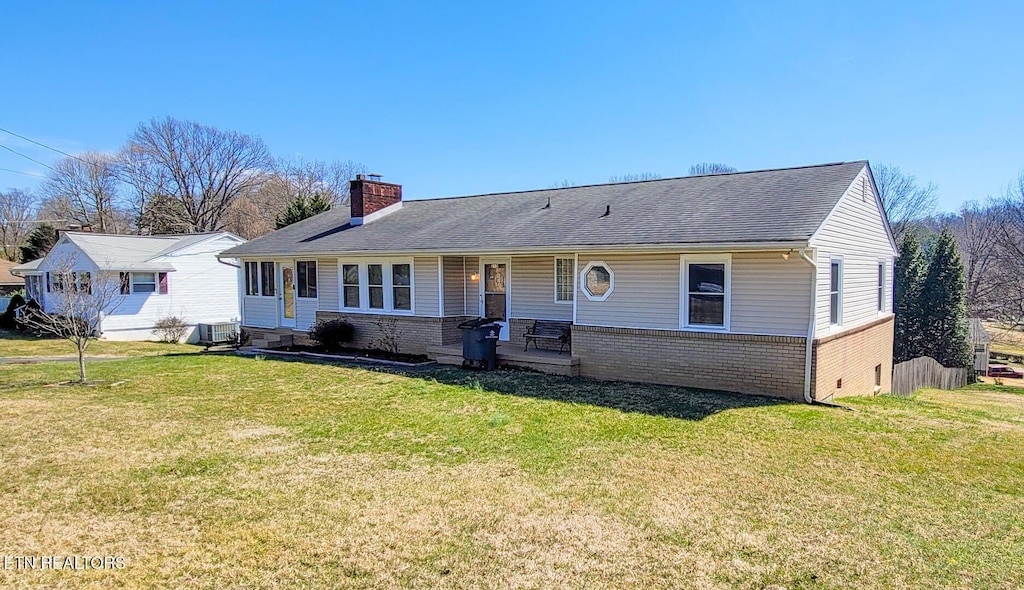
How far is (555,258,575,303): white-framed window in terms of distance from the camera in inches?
508

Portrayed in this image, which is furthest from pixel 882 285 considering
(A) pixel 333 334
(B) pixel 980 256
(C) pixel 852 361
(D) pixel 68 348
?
(B) pixel 980 256

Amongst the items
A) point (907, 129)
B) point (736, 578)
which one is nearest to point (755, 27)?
point (736, 578)

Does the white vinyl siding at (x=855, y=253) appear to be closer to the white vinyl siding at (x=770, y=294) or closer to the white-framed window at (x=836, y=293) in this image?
the white-framed window at (x=836, y=293)

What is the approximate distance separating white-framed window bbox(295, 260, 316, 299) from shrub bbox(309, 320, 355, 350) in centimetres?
167

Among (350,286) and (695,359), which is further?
(350,286)

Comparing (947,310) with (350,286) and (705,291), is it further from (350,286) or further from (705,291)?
(350,286)

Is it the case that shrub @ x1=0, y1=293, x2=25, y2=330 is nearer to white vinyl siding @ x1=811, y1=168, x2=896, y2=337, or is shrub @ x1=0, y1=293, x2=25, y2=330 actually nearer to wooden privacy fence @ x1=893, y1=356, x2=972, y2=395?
white vinyl siding @ x1=811, y1=168, x2=896, y2=337

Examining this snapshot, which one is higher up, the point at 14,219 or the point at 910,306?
the point at 14,219

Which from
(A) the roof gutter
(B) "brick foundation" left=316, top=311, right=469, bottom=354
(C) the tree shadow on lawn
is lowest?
(C) the tree shadow on lawn

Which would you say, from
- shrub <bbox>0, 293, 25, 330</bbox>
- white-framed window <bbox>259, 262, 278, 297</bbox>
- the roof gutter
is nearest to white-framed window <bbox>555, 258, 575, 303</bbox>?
the roof gutter

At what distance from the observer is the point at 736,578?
153 inches

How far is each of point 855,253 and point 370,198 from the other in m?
13.3

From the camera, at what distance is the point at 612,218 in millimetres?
12172

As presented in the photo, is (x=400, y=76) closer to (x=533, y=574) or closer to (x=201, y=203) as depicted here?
(x=533, y=574)
